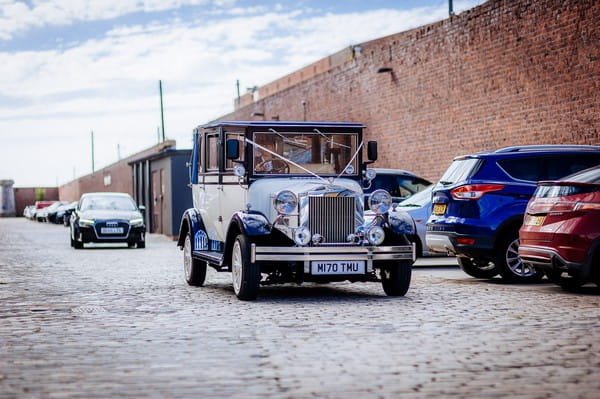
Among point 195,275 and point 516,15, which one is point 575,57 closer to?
point 516,15

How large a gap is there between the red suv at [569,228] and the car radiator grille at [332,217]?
219 centimetres

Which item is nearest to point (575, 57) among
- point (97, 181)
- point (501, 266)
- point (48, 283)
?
point (501, 266)

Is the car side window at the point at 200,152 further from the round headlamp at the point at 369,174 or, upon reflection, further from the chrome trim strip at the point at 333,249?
the chrome trim strip at the point at 333,249

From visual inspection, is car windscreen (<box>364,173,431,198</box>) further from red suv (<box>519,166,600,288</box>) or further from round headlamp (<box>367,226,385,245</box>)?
round headlamp (<box>367,226,385,245</box>)

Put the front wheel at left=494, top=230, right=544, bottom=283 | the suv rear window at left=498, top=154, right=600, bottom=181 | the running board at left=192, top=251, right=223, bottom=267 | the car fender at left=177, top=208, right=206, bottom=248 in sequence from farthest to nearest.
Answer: the car fender at left=177, top=208, right=206, bottom=248
the suv rear window at left=498, top=154, right=600, bottom=181
the front wheel at left=494, top=230, right=544, bottom=283
the running board at left=192, top=251, right=223, bottom=267

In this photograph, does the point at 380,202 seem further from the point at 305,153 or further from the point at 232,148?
the point at 232,148

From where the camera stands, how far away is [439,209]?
1362cm

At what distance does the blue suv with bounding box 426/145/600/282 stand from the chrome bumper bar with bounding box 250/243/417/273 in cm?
201

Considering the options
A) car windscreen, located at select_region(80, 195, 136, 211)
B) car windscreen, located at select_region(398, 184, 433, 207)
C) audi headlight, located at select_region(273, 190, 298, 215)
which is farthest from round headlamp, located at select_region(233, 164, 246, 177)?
car windscreen, located at select_region(80, 195, 136, 211)

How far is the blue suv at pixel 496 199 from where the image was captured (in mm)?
13047

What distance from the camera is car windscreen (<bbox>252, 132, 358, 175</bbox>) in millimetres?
12445

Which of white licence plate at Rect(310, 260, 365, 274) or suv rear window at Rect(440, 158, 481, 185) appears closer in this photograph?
white licence plate at Rect(310, 260, 365, 274)

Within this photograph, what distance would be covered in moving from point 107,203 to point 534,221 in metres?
18.8

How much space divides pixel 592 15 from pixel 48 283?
1108 cm
